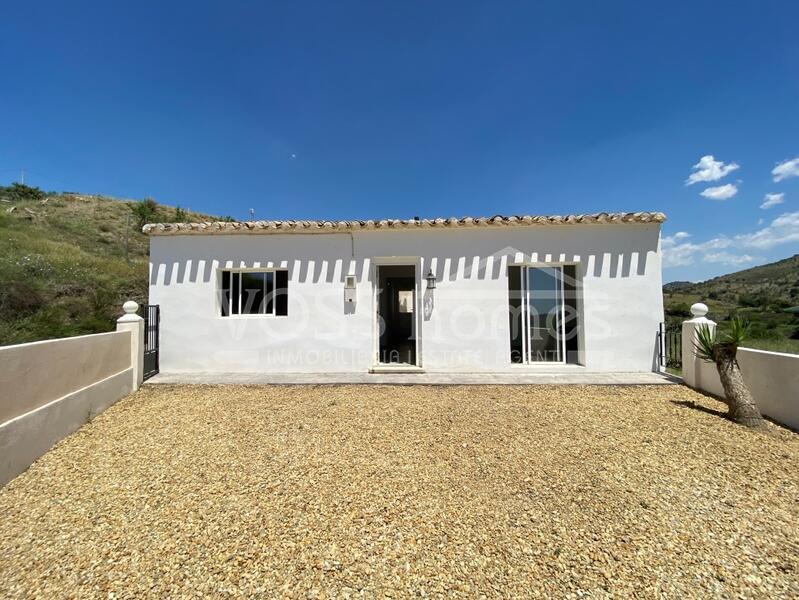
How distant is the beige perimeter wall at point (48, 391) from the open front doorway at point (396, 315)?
6.00m

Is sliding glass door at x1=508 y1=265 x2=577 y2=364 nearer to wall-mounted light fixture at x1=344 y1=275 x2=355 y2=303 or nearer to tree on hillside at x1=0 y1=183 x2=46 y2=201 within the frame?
wall-mounted light fixture at x1=344 y1=275 x2=355 y2=303

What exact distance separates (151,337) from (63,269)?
10078 mm

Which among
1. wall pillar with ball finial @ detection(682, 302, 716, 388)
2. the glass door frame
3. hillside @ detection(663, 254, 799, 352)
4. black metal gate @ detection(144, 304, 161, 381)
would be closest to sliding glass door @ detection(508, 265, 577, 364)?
the glass door frame

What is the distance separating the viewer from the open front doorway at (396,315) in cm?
1105

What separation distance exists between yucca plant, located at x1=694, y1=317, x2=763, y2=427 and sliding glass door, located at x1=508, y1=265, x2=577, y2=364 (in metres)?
2.98

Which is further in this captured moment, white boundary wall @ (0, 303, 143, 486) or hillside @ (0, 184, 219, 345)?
hillside @ (0, 184, 219, 345)

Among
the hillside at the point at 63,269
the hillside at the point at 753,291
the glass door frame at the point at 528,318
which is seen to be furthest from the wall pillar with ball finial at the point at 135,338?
the hillside at the point at 753,291

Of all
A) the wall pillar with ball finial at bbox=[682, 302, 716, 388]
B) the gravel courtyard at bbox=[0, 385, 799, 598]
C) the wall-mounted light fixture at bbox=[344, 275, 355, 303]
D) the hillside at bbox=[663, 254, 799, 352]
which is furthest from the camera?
the hillside at bbox=[663, 254, 799, 352]

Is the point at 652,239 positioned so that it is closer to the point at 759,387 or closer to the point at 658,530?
the point at 759,387

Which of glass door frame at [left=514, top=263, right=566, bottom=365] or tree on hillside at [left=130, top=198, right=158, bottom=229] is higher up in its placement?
tree on hillside at [left=130, top=198, right=158, bottom=229]

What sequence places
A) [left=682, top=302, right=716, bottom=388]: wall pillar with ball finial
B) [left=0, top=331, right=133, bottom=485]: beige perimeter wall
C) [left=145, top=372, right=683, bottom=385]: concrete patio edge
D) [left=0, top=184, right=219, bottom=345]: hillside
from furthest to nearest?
[left=0, top=184, right=219, bottom=345]: hillside < [left=145, top=372, right=683, bottom=385]: concrete patio edge < [left=682, top=302, right=716, bottom=388]: wall pillar with ball finial < [left=0, top=331, right=133, bottom=485]: beige perimeter wall

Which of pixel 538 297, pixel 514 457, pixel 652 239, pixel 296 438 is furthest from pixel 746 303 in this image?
pixel 296 438

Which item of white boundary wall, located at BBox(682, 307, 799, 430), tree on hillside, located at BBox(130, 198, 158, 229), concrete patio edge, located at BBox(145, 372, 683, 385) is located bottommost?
concrete patio edge, located at BBox(145, 372, 683, 385)

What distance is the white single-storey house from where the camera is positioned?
8.50 meters
